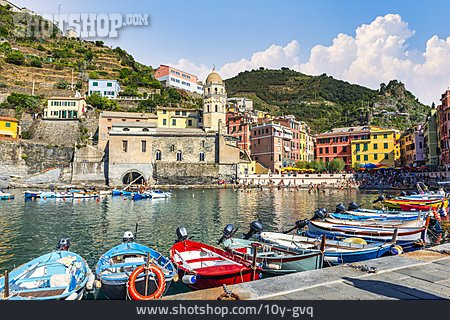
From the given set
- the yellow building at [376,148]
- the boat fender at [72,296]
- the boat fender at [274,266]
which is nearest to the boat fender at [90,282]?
the boat fender at [72,296]

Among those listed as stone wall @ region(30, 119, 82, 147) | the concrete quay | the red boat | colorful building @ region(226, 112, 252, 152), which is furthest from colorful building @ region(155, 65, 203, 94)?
the concrete quay

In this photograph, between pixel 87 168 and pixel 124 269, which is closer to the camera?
pixel 124 269

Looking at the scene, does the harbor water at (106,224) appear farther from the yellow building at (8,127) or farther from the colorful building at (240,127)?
the colorful building at (240,127)

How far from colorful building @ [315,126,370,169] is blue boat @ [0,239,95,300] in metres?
61.4

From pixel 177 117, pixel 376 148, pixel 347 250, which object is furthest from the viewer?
pixel 177 117

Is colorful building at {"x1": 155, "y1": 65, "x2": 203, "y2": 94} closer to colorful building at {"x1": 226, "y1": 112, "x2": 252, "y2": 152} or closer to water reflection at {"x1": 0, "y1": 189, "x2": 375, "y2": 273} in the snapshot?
colorful building at {"x1": 226, "y1": 112, "x2": 252, "y2": 152}

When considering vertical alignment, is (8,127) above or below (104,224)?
above

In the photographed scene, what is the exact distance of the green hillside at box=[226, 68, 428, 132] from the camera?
9509cm

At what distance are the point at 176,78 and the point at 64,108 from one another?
38.5 m

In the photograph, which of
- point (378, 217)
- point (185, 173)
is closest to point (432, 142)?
point (378, 217)

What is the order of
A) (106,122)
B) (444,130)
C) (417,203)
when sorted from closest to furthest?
(417,203)
(444,130)
(106,122)

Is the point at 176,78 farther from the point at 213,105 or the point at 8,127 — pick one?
the point at 8,127

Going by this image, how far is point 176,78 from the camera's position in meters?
94.6

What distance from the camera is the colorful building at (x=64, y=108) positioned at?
6288cm
